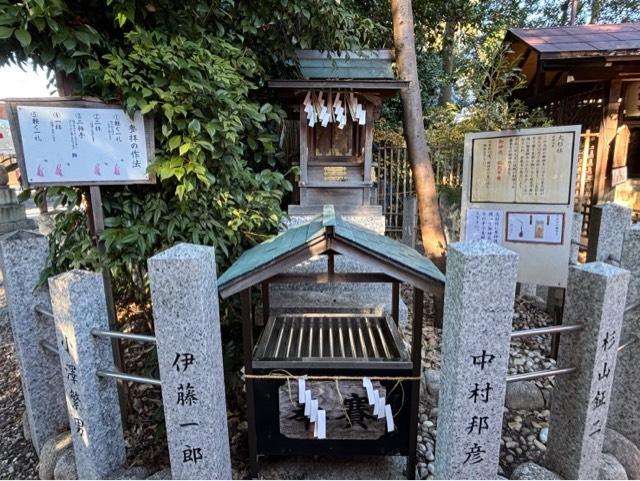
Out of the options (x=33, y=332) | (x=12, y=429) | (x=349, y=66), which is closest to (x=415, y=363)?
(x=33, y=332)

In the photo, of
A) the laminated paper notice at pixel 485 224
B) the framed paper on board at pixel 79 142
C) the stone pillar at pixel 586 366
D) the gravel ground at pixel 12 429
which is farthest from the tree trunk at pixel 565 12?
the gravel ground at pixel 12 429

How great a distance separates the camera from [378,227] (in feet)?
17.5

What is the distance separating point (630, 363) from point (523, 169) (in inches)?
71.9

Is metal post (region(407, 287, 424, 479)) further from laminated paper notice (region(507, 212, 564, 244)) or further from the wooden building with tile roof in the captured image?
the wooden building with tile roof

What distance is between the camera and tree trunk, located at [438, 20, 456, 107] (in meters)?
9.96

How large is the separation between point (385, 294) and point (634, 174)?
Result: 830 centimetres

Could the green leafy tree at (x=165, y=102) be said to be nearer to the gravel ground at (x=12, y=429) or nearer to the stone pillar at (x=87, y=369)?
the stone pillar at (x=87, y=369)

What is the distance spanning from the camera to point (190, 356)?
7.04 ft

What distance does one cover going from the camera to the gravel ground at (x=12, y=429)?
3.13 m

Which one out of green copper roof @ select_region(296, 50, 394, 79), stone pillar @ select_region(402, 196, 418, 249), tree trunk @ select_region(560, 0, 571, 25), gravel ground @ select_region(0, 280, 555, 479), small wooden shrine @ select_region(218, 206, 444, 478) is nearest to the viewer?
small wooden shrine @ select_region(218, 206, 444, 478)

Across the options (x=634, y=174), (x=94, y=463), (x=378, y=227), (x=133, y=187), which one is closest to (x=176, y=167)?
(x=133, y=187)

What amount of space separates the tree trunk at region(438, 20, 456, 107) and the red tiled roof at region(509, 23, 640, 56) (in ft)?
6.90

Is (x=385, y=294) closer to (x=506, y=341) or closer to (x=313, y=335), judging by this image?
(x=313, y=335)

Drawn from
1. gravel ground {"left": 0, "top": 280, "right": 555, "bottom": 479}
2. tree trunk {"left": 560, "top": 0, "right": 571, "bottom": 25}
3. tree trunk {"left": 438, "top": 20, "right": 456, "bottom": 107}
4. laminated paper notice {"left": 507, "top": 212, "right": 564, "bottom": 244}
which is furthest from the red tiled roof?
tree trunk {"left": 560, "top": 0, "right": 571, "bottom": 25}
